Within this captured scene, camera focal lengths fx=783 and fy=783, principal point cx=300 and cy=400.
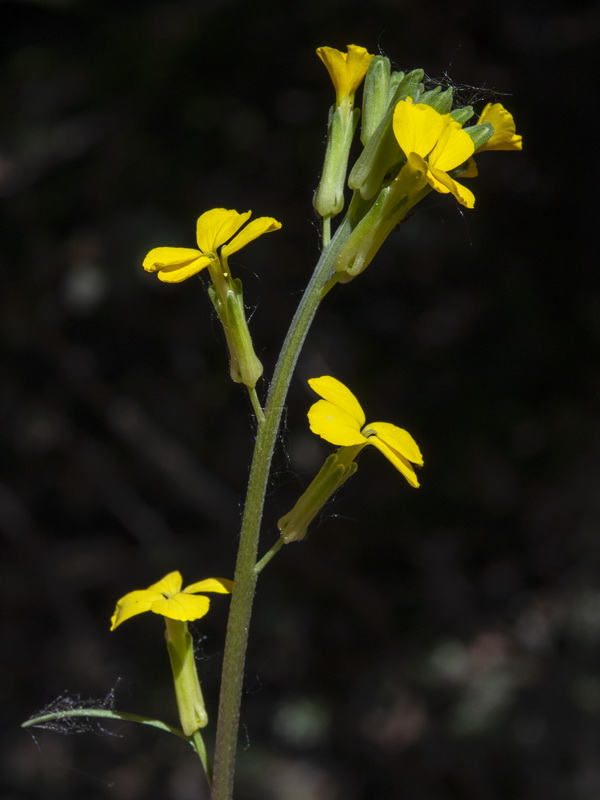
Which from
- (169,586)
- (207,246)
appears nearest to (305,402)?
(169,586)

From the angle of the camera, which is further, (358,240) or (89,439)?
(89,439)

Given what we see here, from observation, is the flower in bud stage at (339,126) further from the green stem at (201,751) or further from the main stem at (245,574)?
the green stem at (201,751)

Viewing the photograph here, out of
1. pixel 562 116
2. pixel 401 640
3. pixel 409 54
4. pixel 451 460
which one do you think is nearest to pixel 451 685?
pixel 401 640

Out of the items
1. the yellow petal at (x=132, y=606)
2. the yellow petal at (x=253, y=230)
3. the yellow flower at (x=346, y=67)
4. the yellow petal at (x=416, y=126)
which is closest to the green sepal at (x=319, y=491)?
the yellow petal at (x=132, y=606)

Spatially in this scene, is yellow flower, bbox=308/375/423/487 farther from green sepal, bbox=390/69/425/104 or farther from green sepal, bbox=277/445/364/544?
green sepal, bbox=390/69/425/104

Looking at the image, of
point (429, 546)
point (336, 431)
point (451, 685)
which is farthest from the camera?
point (429, 546)

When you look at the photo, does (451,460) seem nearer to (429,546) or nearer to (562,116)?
(429,546)
